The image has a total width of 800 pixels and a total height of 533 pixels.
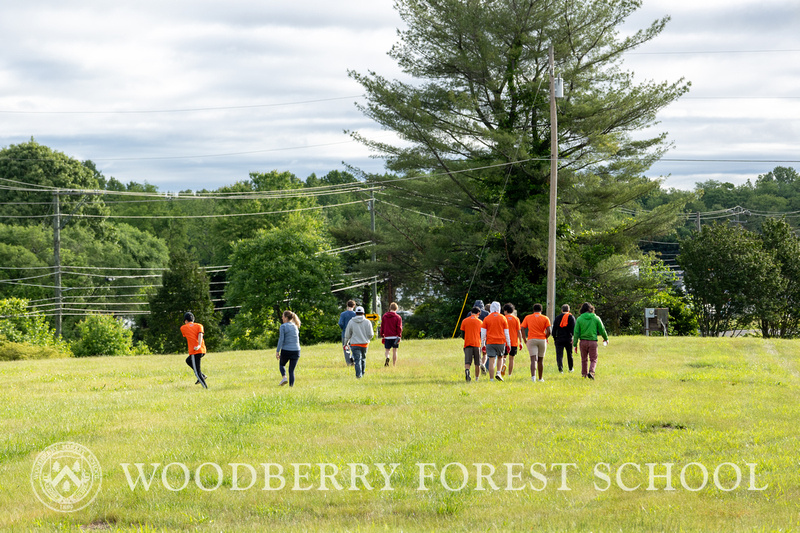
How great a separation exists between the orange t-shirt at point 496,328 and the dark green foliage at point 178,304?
41.5 metres

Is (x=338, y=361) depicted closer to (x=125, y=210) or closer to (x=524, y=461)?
(x=524, y=461)

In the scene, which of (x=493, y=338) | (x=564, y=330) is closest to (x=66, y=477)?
(x=493, y=338)

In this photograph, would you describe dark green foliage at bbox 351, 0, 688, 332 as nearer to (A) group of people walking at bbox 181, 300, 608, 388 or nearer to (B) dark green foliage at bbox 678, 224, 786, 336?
(B) dark green foliage at bbox 678, 224, 786, 336

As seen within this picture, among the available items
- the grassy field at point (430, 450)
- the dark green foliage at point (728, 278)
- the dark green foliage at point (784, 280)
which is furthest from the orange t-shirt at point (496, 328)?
the dark green foliage at point (784, 280)

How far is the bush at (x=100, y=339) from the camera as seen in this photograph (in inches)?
1887

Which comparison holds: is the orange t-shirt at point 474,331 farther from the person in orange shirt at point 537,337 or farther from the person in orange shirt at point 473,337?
the person in orange shirt at point 537,337

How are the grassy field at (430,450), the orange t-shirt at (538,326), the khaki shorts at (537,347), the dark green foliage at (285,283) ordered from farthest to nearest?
the dark green foliage at (285,283) < the orange t-shirt at (538,326) < the khaki shorts at (537,347) < the grassy field at (430,450)

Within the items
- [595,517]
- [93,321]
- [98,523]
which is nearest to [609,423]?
[595,517]

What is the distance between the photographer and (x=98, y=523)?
7383mm

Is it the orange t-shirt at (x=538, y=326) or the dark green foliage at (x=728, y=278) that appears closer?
the orange t-shirt at (x=538, y=326)

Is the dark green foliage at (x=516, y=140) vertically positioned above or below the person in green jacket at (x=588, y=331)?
above

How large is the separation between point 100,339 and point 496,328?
38170mm

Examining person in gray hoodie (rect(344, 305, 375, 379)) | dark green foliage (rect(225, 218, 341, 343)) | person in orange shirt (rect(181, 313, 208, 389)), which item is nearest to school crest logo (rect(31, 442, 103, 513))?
person in orange shirt (rect(181, 313, 208, 389))

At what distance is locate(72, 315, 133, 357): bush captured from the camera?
47.9 metres
